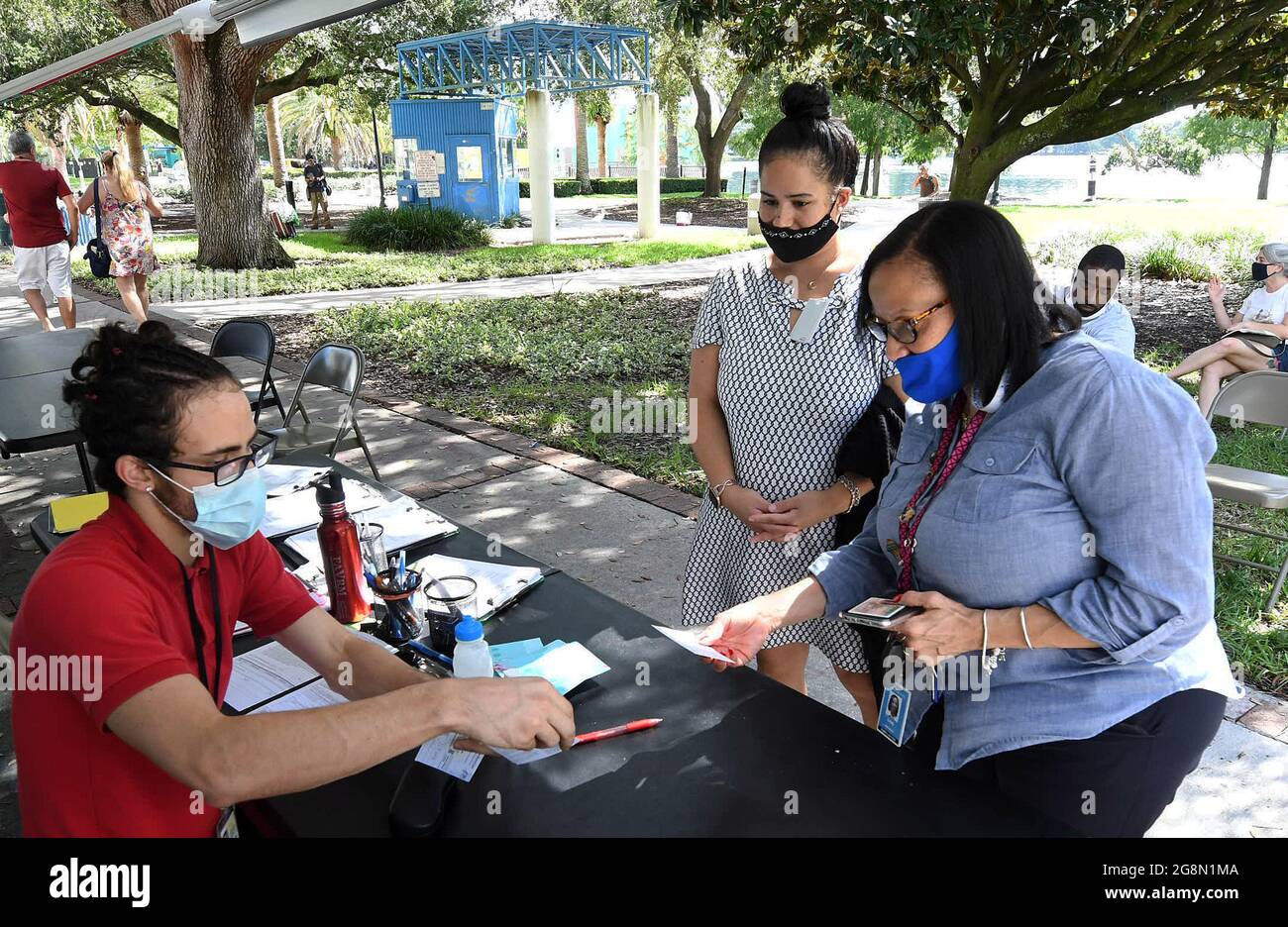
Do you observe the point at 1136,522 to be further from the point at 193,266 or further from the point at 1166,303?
the point at 193,266

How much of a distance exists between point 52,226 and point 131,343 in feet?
30.0

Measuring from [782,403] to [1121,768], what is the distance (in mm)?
1210

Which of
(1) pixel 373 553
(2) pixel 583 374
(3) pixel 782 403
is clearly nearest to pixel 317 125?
(2) pixel 583 374

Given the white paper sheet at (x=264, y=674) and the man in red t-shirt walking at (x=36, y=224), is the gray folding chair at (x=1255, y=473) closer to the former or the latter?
the white paper sheet at (x=264, y=674)

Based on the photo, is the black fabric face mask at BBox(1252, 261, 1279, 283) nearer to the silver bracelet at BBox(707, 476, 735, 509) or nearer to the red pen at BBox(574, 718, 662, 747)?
the silver bracelet at BBox(707, 476, 735, 509)

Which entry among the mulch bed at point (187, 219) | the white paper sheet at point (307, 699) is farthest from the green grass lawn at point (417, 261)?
the white paper sheet at point (307, 699)

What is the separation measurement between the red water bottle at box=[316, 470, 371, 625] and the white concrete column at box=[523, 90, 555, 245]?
16500 millimetres

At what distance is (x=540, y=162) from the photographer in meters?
17.7

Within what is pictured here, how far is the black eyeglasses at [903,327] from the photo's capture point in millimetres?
1661

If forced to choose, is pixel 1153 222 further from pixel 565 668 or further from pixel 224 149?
pixel 565 668

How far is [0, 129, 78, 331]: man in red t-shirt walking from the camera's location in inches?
345

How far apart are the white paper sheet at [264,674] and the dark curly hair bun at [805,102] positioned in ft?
6.11

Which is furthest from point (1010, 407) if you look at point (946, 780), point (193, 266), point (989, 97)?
point (193, 266)

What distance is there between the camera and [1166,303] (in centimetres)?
1142
